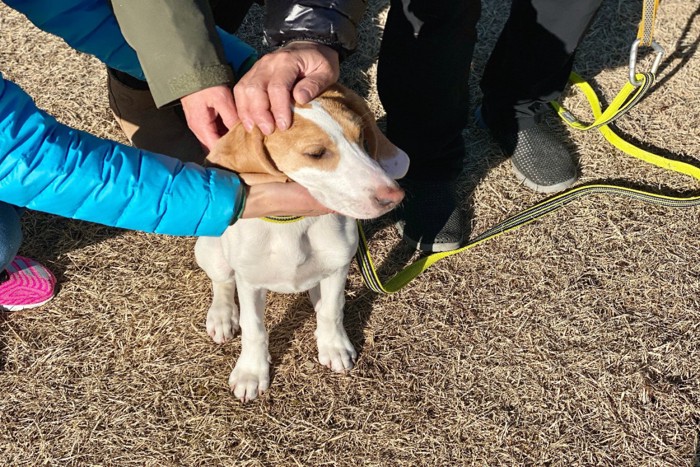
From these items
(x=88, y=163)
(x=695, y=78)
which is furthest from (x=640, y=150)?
(x=88, y=163)

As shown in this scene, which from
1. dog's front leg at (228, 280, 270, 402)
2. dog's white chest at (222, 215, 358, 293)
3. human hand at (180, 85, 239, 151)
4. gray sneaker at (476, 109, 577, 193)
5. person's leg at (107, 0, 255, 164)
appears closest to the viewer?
human hand at (180, 85, 239, 151)

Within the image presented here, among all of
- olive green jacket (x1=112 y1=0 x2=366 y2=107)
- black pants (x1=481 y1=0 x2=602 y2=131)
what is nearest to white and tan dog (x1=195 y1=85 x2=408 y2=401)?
olive green jacket (x1=112 y1=0 x2=366 y2=107)

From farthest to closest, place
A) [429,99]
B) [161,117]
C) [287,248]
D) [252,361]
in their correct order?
[161,117] < [429,99] < [252,361] < [287,248]

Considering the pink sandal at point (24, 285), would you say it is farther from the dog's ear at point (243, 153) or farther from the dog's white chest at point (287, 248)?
the dog's ear at point (243, 153)

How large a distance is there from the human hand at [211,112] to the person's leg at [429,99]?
1037 mm

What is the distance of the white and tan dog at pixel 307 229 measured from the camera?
1.95 metres

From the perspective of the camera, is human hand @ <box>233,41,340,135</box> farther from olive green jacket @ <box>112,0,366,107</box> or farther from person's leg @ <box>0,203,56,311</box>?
person's leg @ <box>0,203,56,311</box>

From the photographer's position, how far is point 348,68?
14.2 feet

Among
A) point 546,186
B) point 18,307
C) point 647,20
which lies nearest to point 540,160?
point 546,186

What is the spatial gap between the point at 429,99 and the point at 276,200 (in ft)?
4.17

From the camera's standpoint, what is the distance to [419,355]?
3.00 meters

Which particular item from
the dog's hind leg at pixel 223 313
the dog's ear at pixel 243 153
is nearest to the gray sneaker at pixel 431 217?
the dog's hind leg at pixel 223 313

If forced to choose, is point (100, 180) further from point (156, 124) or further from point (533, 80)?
point (533, 80)

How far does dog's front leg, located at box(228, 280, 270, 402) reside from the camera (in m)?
2.66
